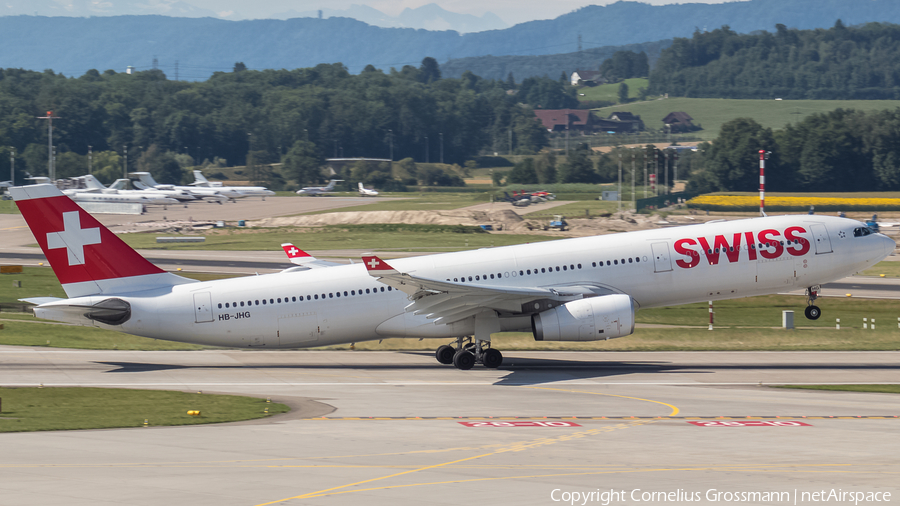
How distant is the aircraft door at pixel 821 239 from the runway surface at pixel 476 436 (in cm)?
494

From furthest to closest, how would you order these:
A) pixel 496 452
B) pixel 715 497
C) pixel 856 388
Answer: pixel 856 388
pixel 496 452
pixel 715 497

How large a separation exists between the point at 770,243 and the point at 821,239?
8.44ft

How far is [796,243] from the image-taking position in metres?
39.4

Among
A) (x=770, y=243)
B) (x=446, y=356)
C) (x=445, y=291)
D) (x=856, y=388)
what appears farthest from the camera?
(x=446, y=356)

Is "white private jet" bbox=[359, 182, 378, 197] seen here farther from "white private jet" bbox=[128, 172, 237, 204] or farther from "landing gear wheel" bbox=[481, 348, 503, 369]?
"landing gear wheel" bbox=[481, 348, 503, 369]

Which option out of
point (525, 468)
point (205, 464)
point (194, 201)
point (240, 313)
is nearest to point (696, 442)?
point (525, 468)

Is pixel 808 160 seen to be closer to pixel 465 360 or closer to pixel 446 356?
pixel 446 356

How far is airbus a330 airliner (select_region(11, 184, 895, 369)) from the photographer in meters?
36.4

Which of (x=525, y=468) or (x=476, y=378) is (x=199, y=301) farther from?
(x=525, y=468)

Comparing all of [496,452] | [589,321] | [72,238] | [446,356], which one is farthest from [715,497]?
[72,238]

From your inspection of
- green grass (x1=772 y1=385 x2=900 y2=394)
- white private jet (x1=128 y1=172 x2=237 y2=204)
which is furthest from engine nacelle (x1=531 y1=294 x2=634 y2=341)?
white private jet (x1=128 y1=172 x2=237 y2=204)

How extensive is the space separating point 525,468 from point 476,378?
49.3 ft

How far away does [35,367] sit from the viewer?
3744cm

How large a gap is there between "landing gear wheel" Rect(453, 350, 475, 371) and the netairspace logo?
19.4 m
